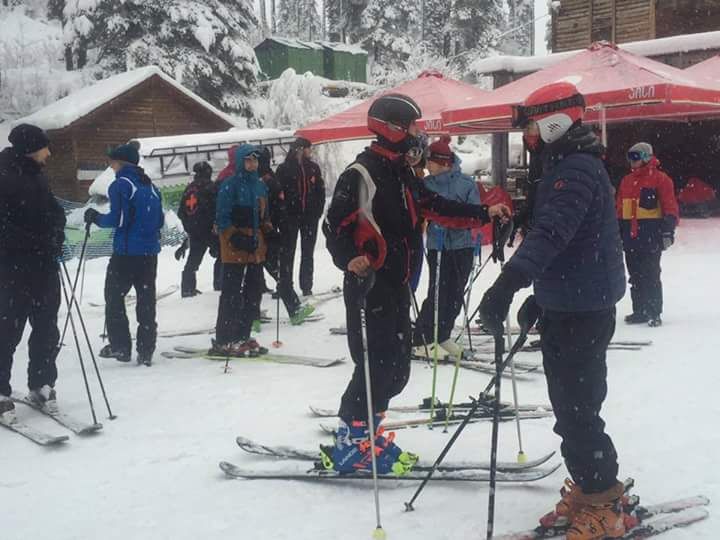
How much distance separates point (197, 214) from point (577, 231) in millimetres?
7954

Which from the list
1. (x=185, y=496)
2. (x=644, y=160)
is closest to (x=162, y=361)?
(x=185, y=496)

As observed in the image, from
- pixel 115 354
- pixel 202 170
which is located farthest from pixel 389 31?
pixel 115 354

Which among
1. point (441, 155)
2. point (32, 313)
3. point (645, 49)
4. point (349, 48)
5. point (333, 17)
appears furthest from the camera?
point (333, 17)

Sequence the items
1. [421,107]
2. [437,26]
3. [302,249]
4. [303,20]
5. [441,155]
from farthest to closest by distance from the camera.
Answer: [303,20] < [437,26] < [421,107] < [302,249] < [441,155]

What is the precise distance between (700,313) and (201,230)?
21.1ft

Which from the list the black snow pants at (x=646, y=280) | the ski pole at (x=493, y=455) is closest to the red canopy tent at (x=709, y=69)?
the black snow pants at (x=646, y=280)

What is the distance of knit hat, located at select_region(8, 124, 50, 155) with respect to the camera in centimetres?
496

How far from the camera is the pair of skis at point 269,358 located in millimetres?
6466

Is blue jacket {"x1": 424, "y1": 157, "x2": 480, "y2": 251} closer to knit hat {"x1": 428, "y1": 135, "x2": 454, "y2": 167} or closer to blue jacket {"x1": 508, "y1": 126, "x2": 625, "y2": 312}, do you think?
knit hat {"x1": 428, "y1": 135, "x2": 454, "y2": 167}

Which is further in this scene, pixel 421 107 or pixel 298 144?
pixel 421 107

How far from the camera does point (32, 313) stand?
A: 5.18 m

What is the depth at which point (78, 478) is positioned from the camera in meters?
4.12

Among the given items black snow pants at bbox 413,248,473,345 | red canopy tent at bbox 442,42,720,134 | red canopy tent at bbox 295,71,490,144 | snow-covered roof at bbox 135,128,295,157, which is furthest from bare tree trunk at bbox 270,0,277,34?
black snow pants at bbox 413,248,473,345

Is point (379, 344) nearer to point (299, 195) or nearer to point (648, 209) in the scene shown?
point (648, 209)
